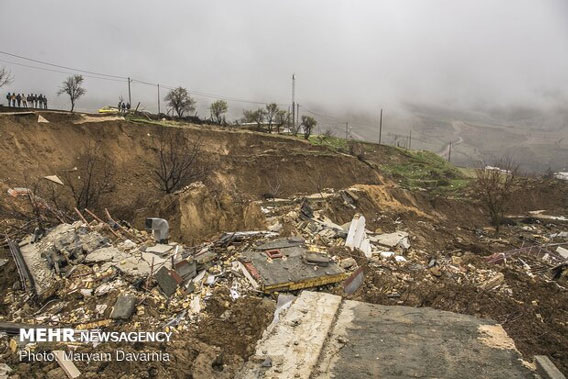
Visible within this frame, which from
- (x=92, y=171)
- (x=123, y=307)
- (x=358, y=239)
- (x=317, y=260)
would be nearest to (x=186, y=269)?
(x=123, y=307)

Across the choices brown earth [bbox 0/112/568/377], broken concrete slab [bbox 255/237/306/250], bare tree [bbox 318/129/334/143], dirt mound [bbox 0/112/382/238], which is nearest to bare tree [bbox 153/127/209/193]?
dirt mound [bbox 0/112/382/238]

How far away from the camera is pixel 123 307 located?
246 inches

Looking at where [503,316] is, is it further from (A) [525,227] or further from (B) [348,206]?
(A) [525,227]

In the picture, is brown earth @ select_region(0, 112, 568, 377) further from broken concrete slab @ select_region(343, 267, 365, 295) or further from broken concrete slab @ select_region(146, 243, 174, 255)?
broken concrete slab @ select_region(146, 243, 174, 255)

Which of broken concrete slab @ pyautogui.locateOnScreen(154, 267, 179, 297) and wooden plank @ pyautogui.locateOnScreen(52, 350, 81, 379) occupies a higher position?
broken concrete slab @ pyautogui.locateOnScreen(154, 267, 179, 297)

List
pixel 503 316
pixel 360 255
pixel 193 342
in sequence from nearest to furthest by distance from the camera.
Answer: pixel 193 342, pixel 503 316, pixel 360 255

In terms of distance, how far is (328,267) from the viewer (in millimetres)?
8086

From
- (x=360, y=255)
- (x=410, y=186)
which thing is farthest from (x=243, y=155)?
(x=360, y=255)

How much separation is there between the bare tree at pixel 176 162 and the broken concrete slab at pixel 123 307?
25.5 ft

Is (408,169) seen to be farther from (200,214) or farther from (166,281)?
(166,281)

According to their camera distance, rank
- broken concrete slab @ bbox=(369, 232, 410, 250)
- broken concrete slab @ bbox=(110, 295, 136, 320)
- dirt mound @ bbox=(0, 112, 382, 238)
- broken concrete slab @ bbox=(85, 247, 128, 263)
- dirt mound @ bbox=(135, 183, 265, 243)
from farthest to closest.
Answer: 1. dirt mound @ bbox=(0, 112, 382, 238)
2. broken concrete slab @ bbox=(369, 232, 410, 250)
3. dirt mound @ bbox=(135, 183, 265, 243)
4. broken concrete slab @ bbox=(85, 247, 128, 263)
5. broken concrete slab @ bbox=(110, 295, 136, 320)

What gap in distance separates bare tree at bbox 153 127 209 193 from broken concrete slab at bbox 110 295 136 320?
777 centimetres

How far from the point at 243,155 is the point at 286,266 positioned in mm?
18815

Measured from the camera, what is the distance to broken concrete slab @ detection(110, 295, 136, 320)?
6109mm
